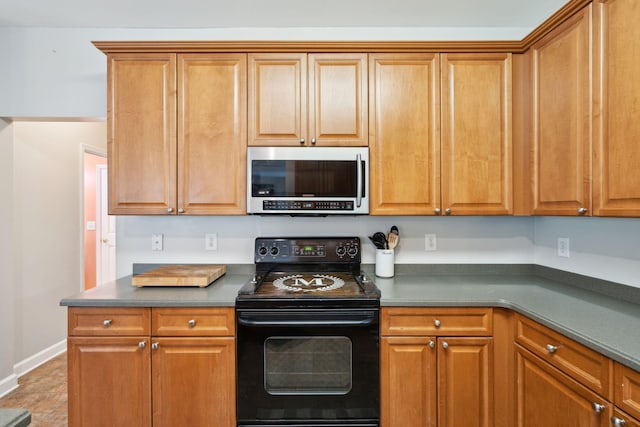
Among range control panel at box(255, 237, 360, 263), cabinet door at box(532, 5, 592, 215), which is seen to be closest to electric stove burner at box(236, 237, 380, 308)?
range control panel at box(255, 237, 360, 263)

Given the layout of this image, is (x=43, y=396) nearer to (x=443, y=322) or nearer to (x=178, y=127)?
(x=178, y=127)

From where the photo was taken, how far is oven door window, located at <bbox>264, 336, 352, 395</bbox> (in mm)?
1633

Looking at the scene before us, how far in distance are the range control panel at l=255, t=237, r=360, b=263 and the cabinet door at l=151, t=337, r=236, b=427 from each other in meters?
0.67

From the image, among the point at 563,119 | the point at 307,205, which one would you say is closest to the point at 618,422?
the point at 563,119

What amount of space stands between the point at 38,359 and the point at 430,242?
3.44 m

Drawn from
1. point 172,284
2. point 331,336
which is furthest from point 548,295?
point 172,284

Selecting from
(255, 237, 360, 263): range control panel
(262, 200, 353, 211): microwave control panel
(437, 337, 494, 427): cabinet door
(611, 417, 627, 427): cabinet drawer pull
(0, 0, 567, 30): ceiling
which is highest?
(0, 0, 567, 30): ceiling

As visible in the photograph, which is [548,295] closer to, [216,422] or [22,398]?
[216,422]

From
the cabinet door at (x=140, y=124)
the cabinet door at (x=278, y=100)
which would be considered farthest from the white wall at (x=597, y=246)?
the cabinet door at (x=140, y=124)

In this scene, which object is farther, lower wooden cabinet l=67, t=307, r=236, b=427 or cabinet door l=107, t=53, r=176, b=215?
cabinet door l=107, t=53, r=176, b=215

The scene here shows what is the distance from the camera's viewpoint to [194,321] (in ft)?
5.33

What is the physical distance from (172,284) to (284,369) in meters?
0.78

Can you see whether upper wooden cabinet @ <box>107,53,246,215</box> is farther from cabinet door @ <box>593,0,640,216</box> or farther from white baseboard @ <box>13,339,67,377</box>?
white baseboard @ <box>13,339,67,377</box>

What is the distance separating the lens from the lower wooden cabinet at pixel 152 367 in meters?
1.62
